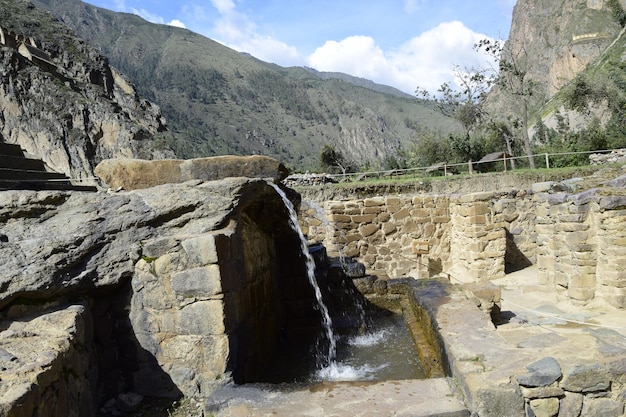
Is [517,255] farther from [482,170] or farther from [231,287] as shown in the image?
[482,170]

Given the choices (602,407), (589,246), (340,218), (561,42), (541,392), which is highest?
(561,42)

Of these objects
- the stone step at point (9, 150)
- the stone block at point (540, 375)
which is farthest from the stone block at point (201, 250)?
the stone step at point (9, 150)

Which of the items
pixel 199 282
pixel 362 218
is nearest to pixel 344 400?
pixel 199 282

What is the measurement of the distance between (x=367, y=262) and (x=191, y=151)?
48.3 m

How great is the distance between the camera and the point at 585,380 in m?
2.78

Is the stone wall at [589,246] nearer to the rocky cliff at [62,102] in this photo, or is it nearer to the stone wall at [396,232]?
the stone wall at [396,232]

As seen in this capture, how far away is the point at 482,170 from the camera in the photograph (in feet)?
80.2

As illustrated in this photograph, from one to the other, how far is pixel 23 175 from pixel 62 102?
41246 millimetres

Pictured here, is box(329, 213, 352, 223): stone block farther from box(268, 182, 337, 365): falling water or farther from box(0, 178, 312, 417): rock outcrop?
box(0, 178, 312, 417): rock outcrop

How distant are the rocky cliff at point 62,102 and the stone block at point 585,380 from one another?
117 ft

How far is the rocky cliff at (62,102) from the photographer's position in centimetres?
3684

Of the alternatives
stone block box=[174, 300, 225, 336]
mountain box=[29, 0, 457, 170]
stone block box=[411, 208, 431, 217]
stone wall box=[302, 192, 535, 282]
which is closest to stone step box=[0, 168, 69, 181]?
stone block box=[174, 300, 225, 336]

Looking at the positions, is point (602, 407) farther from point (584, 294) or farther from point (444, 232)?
point (444, 232)

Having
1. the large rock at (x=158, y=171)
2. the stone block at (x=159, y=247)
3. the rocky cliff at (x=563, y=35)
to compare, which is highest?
the rocky cliff at (x=563, y=35)
